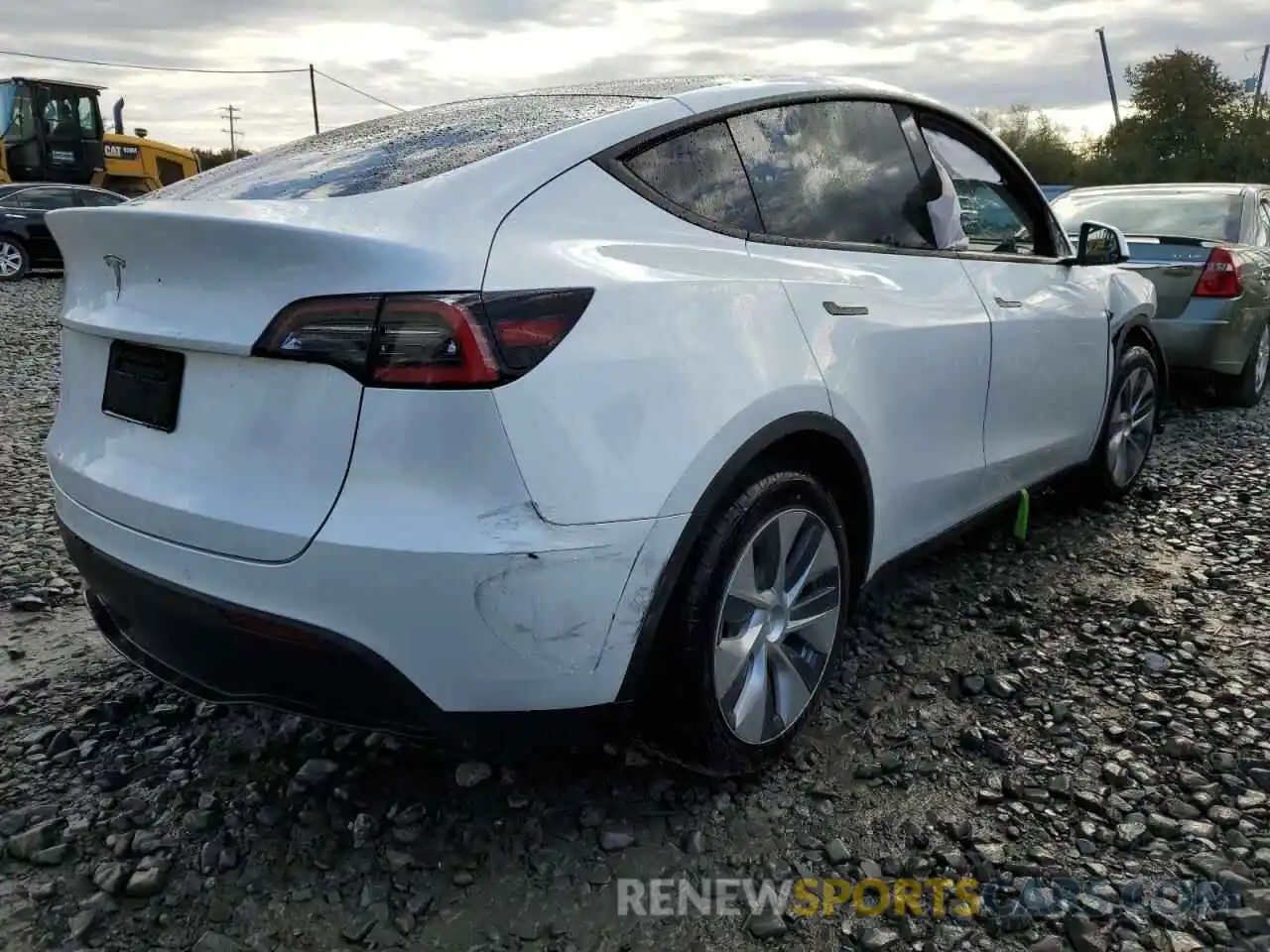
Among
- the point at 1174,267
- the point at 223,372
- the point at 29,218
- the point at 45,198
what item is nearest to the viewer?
the point at 223,372

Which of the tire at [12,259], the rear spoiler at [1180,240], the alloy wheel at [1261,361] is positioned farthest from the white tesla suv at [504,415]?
the tire at [12,259]

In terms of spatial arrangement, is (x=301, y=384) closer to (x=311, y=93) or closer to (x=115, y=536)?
(x=115, y=536)

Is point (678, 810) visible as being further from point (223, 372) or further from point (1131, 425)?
point (1131, 425)

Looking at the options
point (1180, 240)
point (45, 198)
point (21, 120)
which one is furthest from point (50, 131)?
point (1180, 240)

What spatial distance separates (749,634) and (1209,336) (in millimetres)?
5450

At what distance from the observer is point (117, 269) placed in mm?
2211

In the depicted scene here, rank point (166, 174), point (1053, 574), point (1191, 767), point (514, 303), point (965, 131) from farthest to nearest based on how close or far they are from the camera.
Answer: point (166, 174) → point (1053, 574) → point (965, 131) → point (1191, 767) → point (514, 303)

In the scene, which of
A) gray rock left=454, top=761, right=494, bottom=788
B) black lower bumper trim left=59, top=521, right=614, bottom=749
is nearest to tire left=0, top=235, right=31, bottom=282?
black lower bumper trim left=59, top=521, right=614, bottom=749

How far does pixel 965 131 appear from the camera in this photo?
357 centimetres

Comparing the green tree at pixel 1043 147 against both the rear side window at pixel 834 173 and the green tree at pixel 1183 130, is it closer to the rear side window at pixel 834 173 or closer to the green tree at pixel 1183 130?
the green tree at pixel 1183 130

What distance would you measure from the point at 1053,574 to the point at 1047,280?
3.48ft

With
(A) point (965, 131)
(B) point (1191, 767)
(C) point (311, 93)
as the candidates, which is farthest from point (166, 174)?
(C) point (311, 93)

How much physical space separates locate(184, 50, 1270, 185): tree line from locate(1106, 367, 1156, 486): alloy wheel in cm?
3519

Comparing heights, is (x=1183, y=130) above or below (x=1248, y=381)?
above
